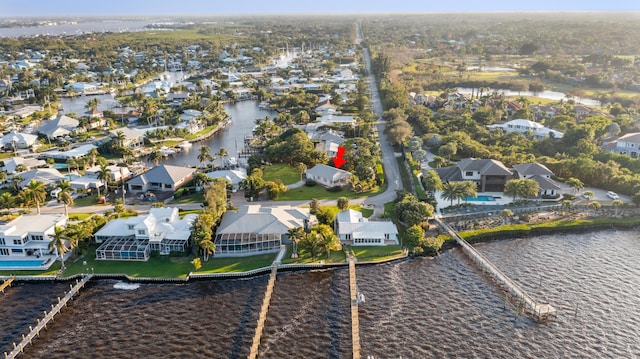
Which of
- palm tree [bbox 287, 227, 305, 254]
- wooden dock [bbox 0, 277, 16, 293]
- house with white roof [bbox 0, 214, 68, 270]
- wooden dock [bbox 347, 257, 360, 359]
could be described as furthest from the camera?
palm tree [bbox 287, 227, 305, 254]

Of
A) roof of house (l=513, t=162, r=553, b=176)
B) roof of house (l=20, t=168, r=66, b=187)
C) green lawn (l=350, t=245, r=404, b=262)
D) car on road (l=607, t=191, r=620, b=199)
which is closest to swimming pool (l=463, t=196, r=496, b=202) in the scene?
roof of house (l=513, t=162, r=553, b=176)

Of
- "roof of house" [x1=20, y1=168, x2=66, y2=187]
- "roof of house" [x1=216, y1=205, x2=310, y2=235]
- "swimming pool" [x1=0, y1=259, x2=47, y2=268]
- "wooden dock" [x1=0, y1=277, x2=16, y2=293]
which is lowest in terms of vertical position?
"wooden dock" [x1=0, y1=277, x2=16, y2=293]


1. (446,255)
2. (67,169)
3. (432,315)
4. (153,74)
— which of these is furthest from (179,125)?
(153,74)

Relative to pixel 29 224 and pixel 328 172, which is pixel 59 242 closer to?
pixel 29 224

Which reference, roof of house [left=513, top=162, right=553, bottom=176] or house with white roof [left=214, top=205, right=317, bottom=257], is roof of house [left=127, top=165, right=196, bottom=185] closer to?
house with white roof [left=214, top=205, right=317, bottom=257]

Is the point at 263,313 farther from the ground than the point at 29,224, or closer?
closer

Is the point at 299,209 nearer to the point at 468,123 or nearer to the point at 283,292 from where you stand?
the point at 283,292

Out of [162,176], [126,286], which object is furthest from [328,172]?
[126,286]
